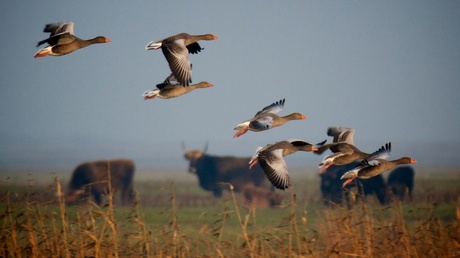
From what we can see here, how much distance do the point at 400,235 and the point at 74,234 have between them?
4609mm

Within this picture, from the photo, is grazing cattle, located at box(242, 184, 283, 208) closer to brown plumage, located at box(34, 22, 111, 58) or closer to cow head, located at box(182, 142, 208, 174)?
cow head, located at box(182, 142, 208, 174)

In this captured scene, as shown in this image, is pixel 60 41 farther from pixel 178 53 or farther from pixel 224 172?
pixel 224 172

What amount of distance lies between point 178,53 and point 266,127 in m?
1.98

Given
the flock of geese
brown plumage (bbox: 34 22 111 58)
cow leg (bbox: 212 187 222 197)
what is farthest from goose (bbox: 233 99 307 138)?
cow leg (bbox: 212 187 222 197)

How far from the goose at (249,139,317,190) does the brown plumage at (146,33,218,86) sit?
1.49 m

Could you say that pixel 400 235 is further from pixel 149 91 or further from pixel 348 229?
pixel 149 91

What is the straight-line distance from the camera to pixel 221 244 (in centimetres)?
1130

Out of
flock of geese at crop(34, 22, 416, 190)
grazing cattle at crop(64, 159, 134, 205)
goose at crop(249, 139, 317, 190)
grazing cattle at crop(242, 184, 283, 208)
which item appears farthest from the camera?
grazing cattle at crop(64, 159, 134, 205)

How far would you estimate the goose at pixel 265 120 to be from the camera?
10.9m

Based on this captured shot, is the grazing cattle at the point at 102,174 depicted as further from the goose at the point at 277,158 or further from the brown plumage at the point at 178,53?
the goose at the point at 277,158

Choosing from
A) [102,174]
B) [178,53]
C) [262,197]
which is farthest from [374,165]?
[102,174]

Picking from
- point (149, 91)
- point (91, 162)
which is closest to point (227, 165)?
point (91, 162)

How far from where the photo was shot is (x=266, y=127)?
1071cm

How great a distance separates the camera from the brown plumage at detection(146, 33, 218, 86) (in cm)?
1154
